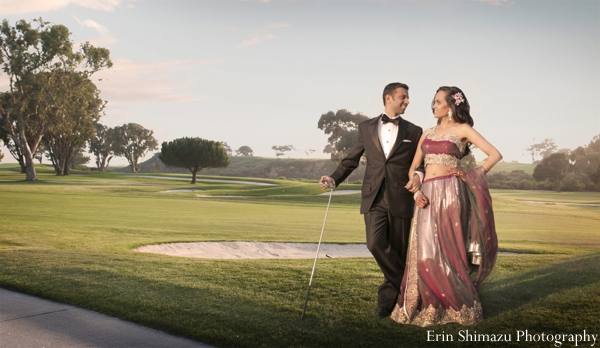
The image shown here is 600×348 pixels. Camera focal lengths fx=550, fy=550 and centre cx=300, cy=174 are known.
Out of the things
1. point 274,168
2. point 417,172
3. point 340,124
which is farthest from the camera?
point 274,168

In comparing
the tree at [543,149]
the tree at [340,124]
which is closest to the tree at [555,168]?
the tree at [543,149]

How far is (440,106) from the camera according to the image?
16.7 feet

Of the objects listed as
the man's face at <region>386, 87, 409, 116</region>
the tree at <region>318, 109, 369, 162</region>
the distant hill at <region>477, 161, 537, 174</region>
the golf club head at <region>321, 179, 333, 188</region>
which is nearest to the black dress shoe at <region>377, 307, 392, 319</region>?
the golf club head at <region>321, 179, 333, 188</region>

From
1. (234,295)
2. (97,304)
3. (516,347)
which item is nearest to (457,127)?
(516,347)

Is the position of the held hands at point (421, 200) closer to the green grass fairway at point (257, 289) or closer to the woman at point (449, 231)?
the woman at point (449, 231)

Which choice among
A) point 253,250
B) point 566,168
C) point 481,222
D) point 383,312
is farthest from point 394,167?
point 566,168

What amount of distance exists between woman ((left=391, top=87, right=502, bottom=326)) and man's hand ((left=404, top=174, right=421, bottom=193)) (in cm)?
6

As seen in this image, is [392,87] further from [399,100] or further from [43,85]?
[43,85]

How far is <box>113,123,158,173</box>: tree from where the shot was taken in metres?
67.2

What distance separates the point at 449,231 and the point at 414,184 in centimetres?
53

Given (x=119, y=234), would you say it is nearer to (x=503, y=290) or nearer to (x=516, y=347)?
(x=503, y=290)

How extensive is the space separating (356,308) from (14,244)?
9169 millimetres

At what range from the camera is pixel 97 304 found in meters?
5.86

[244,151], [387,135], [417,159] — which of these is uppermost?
[244,151]
